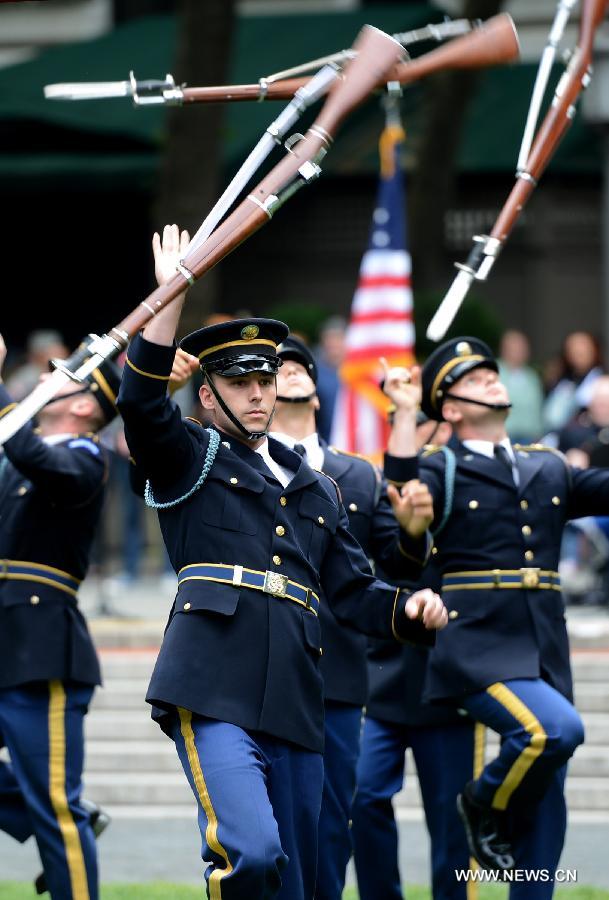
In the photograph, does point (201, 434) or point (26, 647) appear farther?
point (26, 647)

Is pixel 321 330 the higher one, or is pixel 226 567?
pixel 321 330

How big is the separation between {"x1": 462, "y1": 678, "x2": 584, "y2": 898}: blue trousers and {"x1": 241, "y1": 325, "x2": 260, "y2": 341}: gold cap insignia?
1841mm

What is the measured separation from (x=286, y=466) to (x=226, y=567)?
19.1 inches

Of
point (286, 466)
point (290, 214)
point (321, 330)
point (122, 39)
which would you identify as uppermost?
point (122, 39)

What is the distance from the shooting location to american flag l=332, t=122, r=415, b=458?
42.2 ft

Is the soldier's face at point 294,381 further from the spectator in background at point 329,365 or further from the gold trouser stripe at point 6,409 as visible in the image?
the spectator in background at point 329,365

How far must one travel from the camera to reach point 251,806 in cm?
524

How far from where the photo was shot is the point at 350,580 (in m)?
5.97

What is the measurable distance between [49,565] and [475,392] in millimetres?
1775

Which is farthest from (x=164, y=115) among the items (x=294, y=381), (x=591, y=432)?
(x=294, y=381)

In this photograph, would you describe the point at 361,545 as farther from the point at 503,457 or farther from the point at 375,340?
the point at 375,340

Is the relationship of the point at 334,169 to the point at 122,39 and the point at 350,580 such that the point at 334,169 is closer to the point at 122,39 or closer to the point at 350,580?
the point at 122,39

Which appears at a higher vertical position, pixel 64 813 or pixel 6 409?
pixel 6 409

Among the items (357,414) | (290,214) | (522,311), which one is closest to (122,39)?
(290,214)
